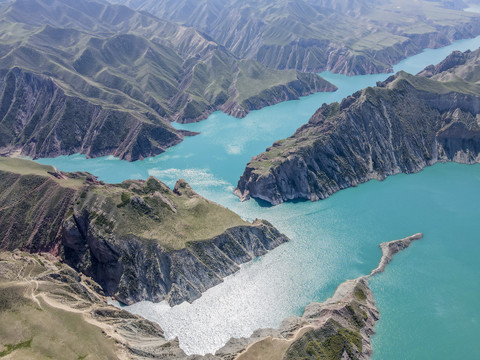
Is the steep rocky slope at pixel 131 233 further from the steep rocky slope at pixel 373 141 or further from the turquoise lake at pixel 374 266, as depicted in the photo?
the steep rocky slope at pixel 373 141

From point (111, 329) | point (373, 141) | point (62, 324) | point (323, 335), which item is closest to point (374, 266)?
point (323, 335)

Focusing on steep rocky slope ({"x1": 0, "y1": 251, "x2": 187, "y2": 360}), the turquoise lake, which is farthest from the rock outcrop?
steep rocky slope ({"x1": 0, "y1": 251, "x2": 187, "y2": 360})

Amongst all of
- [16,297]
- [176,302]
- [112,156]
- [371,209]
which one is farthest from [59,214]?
[371,209]

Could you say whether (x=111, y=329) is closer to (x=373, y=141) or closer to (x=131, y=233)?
A: (x=131, y=233)

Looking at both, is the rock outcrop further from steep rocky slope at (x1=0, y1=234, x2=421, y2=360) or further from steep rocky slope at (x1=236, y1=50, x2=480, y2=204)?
steep rocky slope at (x1=236, y1=50, x2=480, y2=204)

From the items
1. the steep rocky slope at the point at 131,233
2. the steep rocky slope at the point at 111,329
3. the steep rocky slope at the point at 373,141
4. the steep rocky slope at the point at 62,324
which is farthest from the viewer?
the steep rocky slope at the point at 373,141

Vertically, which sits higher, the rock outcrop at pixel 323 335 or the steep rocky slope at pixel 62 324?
the rock outcrop at pixel 323 335

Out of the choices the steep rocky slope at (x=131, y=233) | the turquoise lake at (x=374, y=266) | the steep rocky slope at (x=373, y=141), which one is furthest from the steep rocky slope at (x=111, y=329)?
the steep rocky slope at (x=373, y=141)
